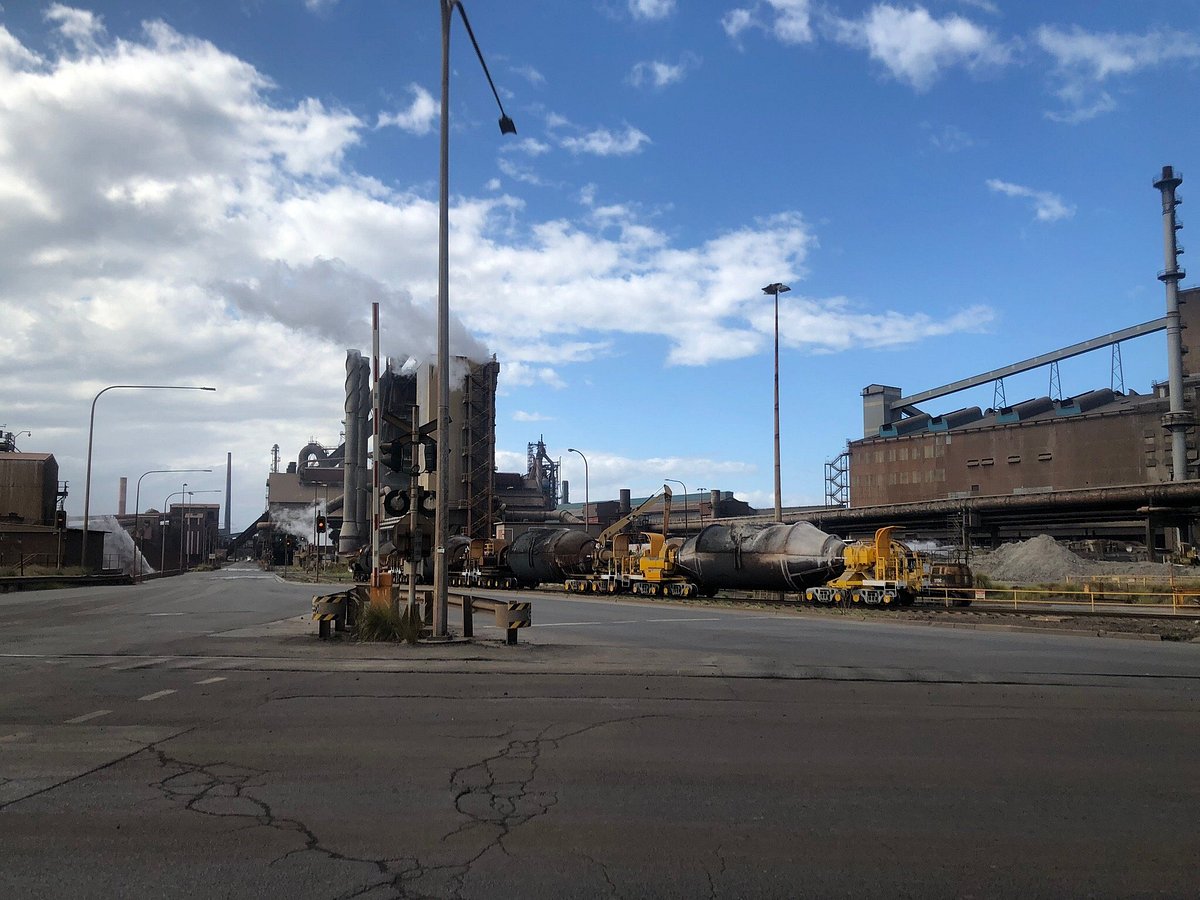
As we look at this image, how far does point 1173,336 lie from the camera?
255 feet

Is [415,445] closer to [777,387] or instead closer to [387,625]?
[387,625]

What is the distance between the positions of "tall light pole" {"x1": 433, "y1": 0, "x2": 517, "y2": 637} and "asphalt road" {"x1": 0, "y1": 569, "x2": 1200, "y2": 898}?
2.44m

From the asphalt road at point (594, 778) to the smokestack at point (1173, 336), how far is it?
7101 cm

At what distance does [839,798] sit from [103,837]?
14.8 feet

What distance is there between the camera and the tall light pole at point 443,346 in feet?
50.9

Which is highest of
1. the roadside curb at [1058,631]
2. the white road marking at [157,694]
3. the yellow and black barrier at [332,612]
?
the yellow and black barrier at [332,612]

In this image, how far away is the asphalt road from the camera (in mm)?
4746

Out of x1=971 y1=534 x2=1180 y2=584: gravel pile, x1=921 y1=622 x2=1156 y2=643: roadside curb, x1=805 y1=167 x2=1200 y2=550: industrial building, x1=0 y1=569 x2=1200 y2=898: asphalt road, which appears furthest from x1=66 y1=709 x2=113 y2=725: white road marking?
x1=805 y1=167 x2=1200 y2=550: industrial building

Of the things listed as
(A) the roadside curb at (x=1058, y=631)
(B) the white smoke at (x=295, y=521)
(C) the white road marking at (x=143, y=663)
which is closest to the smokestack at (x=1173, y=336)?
(A) the roadside curb at (x=1058, y=631)

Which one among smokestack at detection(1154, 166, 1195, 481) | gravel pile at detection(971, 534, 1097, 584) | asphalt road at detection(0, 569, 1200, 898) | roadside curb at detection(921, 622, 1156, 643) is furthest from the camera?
smokestack at detection(1154, 166, 1195, 481)

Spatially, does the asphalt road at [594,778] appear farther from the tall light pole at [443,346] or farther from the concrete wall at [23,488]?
the concrete wall at [23,488]

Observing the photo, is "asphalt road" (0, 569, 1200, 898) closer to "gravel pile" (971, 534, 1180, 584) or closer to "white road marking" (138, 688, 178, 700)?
"white road marking" (138, 688, 178, 700)

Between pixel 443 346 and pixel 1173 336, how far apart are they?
80.8 m

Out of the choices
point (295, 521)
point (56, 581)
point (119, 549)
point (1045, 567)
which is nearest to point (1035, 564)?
point (1045, 567)
